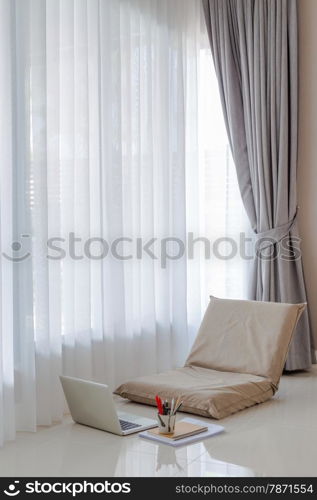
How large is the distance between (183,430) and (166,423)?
0.32ft

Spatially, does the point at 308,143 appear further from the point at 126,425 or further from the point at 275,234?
the point at 126,425

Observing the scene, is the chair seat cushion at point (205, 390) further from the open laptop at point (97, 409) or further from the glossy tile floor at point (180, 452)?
the open laptop at point (97, 409)

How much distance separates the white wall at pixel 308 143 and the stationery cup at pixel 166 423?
200cm

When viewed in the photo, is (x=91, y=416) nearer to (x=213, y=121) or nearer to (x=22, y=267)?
(x=22, y=267)

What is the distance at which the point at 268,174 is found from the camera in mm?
4816

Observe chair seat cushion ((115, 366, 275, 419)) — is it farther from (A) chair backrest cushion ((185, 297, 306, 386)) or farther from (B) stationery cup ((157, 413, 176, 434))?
(B) stationery cup ((157, 413, 176, 434))

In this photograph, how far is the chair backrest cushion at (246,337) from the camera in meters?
4.04

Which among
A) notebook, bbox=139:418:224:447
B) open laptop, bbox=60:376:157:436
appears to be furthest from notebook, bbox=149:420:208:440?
open laptop, bbox=60:376:157:436

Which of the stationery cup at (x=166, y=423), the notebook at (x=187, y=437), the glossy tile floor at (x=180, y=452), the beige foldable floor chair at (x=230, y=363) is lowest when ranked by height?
the glossy tile floor at (x=180, y=452)

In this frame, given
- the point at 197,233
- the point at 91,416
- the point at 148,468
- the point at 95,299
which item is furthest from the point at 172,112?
the point at 148,468

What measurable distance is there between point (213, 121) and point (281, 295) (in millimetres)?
1334

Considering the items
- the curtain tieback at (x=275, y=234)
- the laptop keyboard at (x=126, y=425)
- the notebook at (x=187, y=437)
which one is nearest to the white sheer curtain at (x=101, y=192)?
the curtain tieback at (x=275, y=234)

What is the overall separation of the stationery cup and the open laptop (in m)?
0.14

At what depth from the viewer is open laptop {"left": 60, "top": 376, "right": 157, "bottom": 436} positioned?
10.9 ft
